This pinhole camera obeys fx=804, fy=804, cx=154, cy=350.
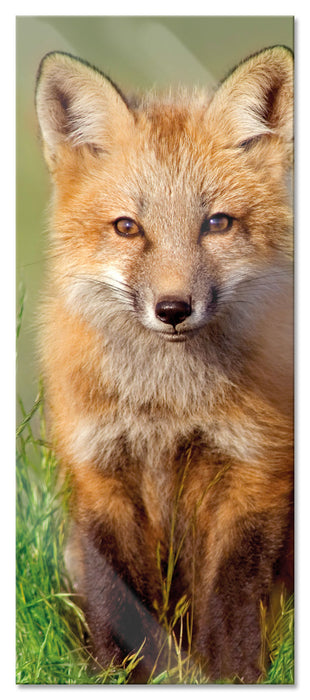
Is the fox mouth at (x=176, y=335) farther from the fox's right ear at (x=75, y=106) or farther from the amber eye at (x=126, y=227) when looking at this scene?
the fox's right ear at (x=75, y=106)

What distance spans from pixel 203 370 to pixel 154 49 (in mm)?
1041

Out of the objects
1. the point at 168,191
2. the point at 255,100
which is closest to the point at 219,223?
the point at 168,191

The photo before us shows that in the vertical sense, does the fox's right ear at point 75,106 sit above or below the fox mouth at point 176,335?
above

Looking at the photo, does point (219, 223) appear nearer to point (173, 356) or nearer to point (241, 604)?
point (173, 356)

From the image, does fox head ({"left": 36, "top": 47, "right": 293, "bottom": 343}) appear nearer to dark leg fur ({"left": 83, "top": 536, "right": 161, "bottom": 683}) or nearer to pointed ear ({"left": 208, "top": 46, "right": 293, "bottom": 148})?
pointed ear ({"left": 208, "top": 46, "right": 293, "bottom": 148})

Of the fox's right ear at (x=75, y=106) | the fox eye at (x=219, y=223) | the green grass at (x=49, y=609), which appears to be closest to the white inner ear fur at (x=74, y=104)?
the fox's right ear at (x=75, y=106)

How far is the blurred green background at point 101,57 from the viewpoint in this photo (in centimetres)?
256

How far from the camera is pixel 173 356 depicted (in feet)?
8.27

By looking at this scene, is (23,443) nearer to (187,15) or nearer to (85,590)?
(85,590)

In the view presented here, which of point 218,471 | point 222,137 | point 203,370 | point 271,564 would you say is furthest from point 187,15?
point 271,564

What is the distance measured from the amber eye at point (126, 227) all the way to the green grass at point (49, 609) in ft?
2.07

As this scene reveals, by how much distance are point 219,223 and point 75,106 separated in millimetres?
575

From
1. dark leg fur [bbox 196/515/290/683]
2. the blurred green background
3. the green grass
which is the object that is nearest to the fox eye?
the blurred green background

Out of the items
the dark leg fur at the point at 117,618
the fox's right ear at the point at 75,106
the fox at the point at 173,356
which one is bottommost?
the dark leg fur at the point at 117,618
